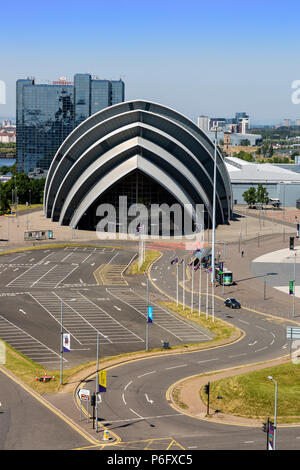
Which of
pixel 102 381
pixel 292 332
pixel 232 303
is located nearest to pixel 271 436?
pixel 292 332

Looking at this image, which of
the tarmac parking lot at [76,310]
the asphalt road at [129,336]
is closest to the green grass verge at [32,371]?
the tarmac parking lot at [76,310]

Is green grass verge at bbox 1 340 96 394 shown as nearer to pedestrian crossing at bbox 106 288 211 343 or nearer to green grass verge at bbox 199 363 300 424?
green grass verge at bbox 199 363 300 424

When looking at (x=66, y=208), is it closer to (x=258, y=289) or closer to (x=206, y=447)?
(x=258, y=289)

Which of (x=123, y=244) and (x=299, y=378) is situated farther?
(x=123, y=244)

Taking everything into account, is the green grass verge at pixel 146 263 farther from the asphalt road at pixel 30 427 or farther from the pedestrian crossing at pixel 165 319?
the asphalt road at pixel 30 427

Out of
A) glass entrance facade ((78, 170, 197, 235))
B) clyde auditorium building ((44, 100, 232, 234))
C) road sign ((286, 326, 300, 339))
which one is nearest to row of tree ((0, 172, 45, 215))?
clyde auditorium building ((44, 100, 232, 234))

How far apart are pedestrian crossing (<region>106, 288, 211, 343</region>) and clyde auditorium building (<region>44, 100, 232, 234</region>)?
5222cm

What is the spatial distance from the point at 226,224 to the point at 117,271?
55.5 meters

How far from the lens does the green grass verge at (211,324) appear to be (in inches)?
2623

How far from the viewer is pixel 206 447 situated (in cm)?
3919

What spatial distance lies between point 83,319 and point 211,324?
572 inches

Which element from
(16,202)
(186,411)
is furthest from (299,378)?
(16,202)

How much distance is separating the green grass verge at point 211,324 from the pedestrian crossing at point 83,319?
28.0ft

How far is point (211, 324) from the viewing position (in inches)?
2778
